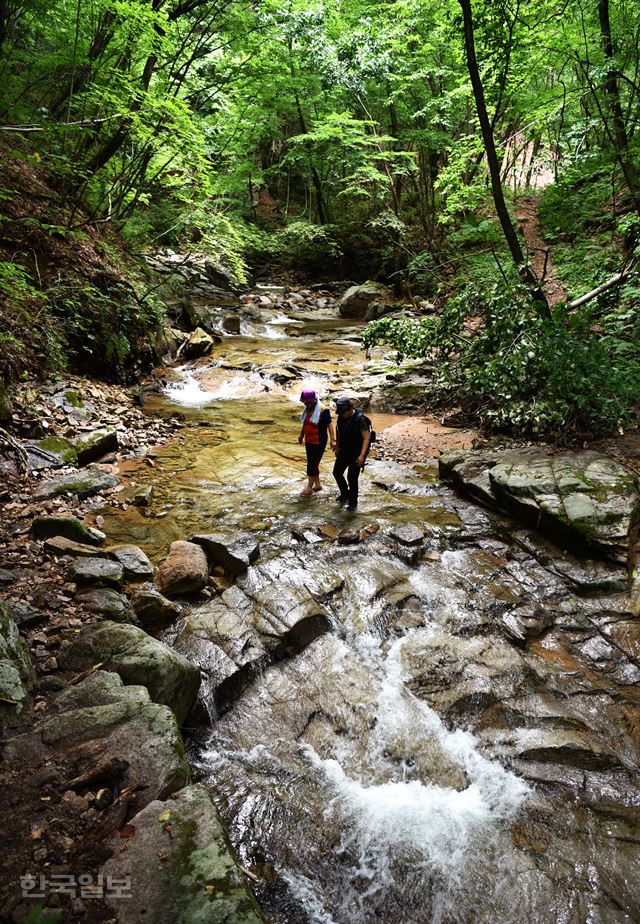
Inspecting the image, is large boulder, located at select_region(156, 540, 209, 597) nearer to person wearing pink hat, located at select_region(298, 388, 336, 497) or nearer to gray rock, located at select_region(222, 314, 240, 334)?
person wearing pink hat, located at select_region(298, 388, 336, 497)

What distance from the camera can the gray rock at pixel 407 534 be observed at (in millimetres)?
6086

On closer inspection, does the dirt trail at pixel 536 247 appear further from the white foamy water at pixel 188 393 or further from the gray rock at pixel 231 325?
the gray rock at pixel 231 325

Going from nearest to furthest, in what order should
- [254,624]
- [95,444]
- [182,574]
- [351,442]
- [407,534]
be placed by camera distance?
[254,624]
[182,574]
[407,534]
[351,442]
[95,444]

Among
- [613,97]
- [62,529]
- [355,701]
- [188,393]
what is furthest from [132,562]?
[613,97]

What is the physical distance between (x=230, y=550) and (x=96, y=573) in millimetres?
1525

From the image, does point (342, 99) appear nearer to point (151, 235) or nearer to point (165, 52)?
point (151, 235)

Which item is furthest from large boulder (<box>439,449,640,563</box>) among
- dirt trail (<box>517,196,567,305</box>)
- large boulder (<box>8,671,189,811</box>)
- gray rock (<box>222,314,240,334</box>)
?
gray rock (<box>222,314,240,334</box>)

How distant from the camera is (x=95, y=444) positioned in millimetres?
7773

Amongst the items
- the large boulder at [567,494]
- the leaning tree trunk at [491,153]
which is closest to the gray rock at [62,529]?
the large boulder at [567,494]

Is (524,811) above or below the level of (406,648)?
below

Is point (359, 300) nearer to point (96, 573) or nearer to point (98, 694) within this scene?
point (96, 573)

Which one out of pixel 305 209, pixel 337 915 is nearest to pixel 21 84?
pixel 337 915

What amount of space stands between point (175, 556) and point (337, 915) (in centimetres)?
352

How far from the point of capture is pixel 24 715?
2857mm
